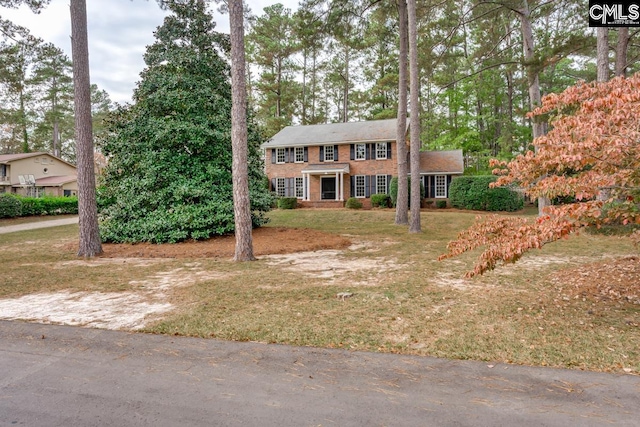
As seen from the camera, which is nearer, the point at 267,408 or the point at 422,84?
the point at 267,408

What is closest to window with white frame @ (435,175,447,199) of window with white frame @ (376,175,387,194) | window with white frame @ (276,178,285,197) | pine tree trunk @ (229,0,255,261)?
window with white frame @ (376,175,387,194)

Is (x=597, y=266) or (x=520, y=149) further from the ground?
(x=520, y=149)

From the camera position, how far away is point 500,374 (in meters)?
2.89

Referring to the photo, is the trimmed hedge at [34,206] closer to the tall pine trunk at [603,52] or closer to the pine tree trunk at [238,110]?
the pine tree trunk at [238,110]

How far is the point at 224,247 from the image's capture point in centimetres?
977

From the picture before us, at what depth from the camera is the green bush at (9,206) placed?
1945cm

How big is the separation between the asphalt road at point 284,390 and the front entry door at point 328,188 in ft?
71.1

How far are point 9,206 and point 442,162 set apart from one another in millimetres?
24515

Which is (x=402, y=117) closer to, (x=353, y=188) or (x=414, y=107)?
(x=414, y=107)

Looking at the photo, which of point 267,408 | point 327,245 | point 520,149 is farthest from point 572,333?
point 520,149

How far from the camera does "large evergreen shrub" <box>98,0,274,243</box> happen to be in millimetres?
10539

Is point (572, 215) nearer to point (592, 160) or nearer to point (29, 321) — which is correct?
point (592, 160)

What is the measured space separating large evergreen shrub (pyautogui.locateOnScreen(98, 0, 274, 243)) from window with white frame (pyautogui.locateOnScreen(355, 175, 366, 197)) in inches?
530

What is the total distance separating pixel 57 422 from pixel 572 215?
14.3 feet
